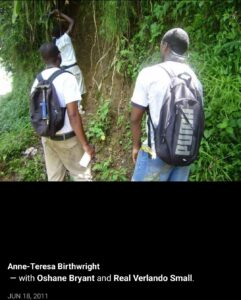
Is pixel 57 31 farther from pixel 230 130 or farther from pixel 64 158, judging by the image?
pixel 230 130

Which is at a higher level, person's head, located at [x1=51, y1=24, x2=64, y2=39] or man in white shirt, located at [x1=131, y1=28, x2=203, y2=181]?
person's head, located at [x1=51, y1=24, x2=64, y2=39]

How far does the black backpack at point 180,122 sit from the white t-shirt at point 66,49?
8.88 feet

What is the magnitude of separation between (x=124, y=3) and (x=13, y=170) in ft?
7.59

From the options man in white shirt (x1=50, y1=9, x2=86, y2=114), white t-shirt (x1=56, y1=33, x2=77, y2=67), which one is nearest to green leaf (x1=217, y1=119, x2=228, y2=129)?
man in white shirt (x1=50, y1=9, x2=86, y2=114)

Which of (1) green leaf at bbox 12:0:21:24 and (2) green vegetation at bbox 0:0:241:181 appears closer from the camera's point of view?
(2) green vegetation at bbox 0:0:241:181

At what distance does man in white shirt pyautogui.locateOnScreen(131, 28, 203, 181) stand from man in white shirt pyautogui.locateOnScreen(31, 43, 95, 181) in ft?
1.80

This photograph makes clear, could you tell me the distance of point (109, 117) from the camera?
4.76 metres

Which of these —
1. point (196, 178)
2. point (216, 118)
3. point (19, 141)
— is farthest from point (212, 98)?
point (19, 141)

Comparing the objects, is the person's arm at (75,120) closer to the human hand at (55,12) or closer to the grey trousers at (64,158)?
the grey trousers at (64,158)

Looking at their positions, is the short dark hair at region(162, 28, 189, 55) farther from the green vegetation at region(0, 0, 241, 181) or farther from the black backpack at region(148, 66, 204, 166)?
the green vegetation at region(0, 0, 241, 181)

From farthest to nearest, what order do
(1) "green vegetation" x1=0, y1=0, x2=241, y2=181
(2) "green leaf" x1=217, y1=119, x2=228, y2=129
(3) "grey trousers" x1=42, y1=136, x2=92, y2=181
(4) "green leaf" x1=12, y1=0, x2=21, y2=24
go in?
(4) "green leaf" x1=12, y1=0, x2=21, y2=24 → (1) "green vegetation" x1=0, y1=0, x2=241, y2=181 → (2) "green leaf" x1=217, y1=119, x2=228, y2=129 → (3) "grey trousers" x1=42, y1=136, x2=92, y2=181

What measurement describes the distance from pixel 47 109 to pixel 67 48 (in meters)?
2.16

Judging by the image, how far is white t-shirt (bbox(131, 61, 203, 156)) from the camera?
242 cm

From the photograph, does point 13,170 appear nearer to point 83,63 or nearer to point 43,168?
point 43,168
